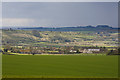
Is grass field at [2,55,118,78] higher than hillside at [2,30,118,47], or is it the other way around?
hillside at [2,30,118,47]

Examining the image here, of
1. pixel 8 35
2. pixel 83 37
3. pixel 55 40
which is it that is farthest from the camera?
pixel 83 37

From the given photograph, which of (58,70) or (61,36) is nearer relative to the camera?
(58,70)

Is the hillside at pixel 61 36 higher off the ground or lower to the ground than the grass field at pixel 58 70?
higher

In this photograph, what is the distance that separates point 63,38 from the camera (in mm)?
130500

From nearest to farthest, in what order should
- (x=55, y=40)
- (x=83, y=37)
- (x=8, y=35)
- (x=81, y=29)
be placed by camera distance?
(x=8, y=35) < (x=55, y=40) < (x=83, y=37) < (x=81, y=29)

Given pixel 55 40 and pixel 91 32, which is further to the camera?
pixel 91 32

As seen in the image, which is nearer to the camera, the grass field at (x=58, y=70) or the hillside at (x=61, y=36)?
the grass field at (x=58, y=70)

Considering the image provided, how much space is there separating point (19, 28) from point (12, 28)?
3.81m

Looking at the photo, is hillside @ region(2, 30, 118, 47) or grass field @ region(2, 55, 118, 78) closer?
grass field @ region(2, 55, 118, 78)

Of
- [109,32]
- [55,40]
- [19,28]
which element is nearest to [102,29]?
[109,32]

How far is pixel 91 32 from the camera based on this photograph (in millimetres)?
139375

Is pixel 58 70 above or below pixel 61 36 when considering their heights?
below

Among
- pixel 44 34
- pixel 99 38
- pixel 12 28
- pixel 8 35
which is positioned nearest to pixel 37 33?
pixel 44 34

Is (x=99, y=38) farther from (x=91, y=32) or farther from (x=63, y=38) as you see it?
(x=63, y=38)
